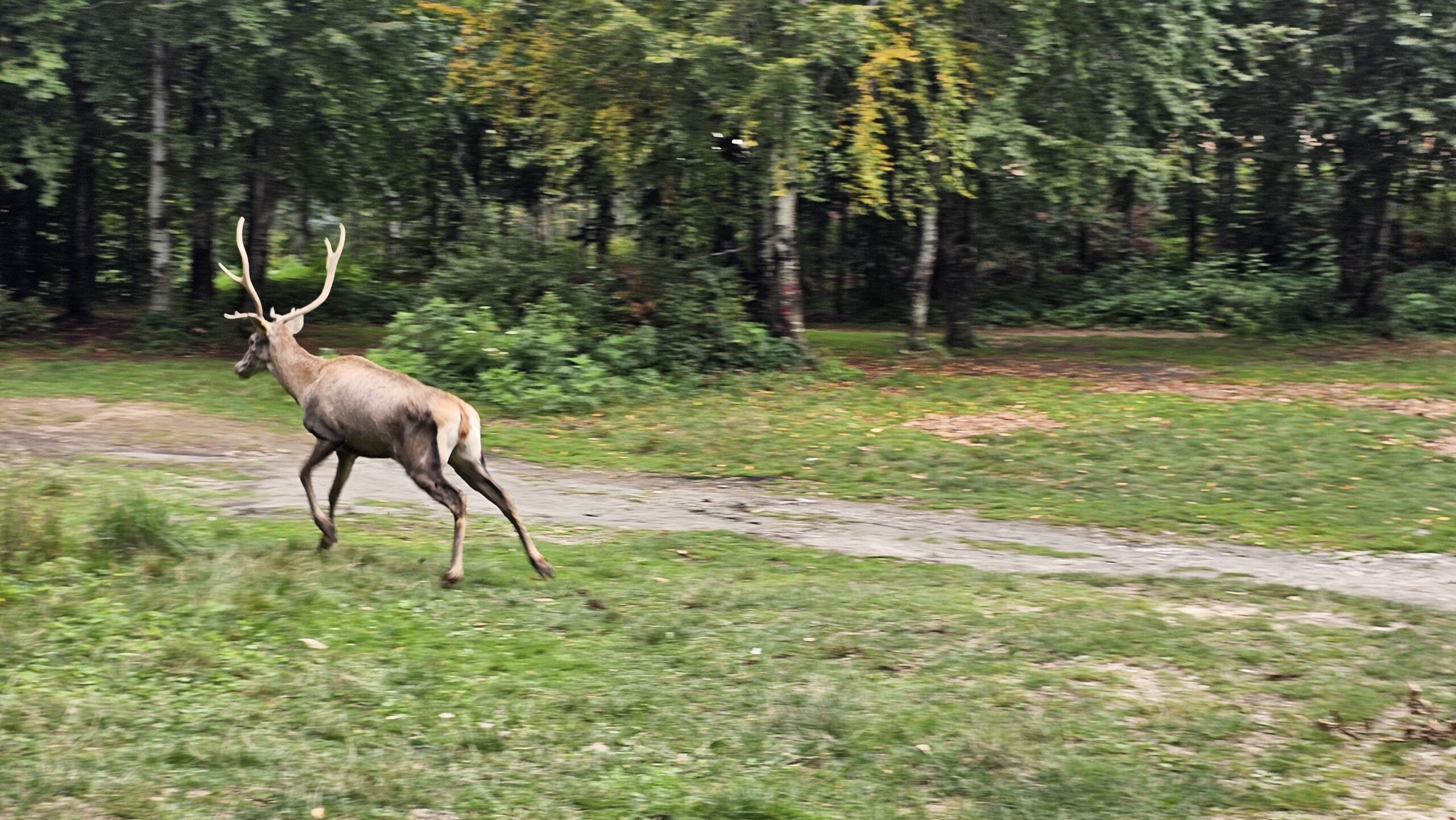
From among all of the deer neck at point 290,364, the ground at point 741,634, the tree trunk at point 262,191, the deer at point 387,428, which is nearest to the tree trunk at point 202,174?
the tree trunk at point 262,191

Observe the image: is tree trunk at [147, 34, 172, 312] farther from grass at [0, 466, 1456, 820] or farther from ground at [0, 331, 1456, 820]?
grass at [0, 466, 1456, 820]

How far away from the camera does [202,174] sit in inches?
931

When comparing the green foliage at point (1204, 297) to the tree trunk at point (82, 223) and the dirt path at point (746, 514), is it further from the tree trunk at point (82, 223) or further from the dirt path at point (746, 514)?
the tree trunk at point (82, 223)

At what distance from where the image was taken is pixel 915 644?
7613 mm

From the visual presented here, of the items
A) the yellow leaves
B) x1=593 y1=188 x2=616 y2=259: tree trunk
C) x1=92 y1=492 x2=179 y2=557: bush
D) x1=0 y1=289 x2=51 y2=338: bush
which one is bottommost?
x1=92 y1=492 x2=179 y2=557: bush

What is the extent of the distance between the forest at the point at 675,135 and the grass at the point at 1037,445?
246 centimetres

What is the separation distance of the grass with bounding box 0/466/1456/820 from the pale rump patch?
6681 mm

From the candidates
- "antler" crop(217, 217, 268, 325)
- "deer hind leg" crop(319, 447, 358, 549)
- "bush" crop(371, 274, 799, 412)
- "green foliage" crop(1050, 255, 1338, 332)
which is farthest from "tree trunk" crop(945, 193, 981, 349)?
"deer hind leg" crop(319, 447, 358, 549)

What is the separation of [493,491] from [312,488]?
117cm

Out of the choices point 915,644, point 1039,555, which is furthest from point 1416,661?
point 1039,555

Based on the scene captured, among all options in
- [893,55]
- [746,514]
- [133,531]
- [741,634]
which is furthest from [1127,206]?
[133,531]

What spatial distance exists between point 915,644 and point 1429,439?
10.5m

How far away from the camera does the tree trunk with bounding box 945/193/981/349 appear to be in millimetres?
24078

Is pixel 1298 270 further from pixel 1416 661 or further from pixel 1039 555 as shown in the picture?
pixel 1416 661
